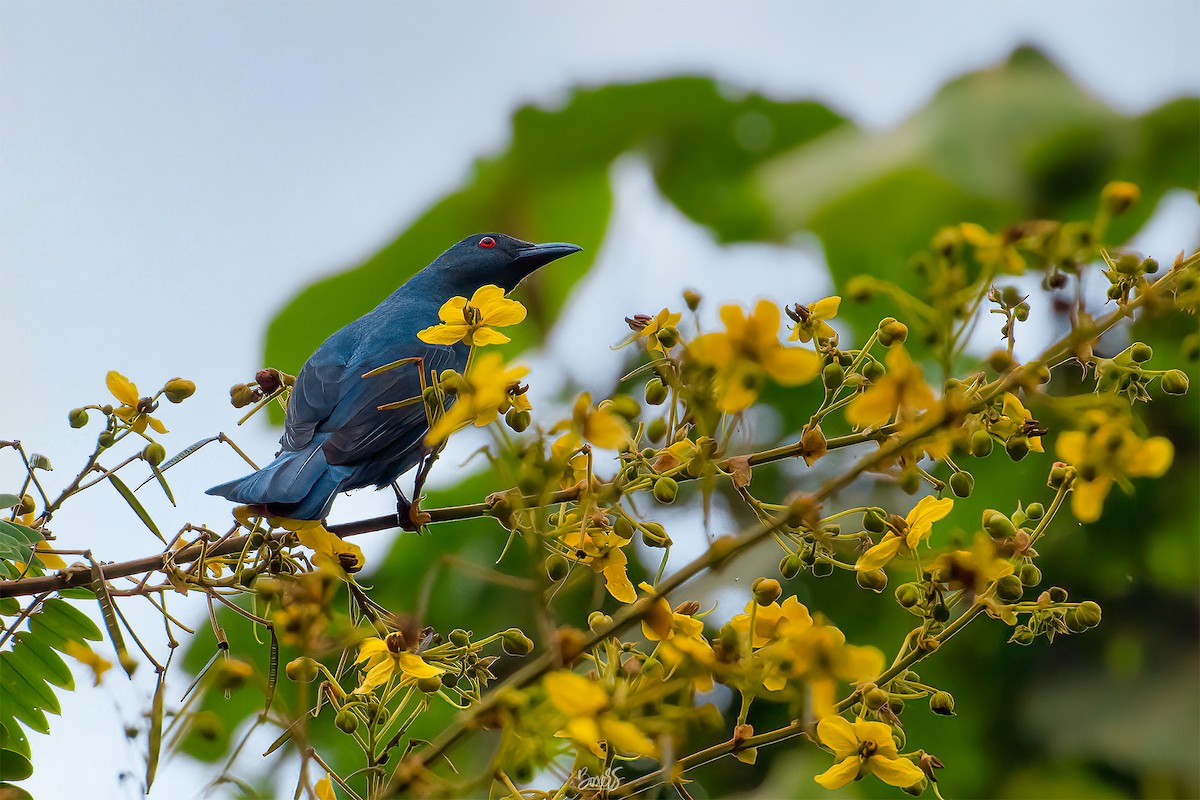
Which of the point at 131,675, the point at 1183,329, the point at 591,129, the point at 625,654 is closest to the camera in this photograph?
the point at 131,675

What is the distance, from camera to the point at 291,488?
1606 millimetres

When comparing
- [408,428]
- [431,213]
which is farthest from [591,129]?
[408,428]

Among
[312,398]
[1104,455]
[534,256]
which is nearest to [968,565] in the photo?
[1104,455]

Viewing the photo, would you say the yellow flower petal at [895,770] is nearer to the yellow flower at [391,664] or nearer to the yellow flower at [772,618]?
the yellow flower at [772,618]

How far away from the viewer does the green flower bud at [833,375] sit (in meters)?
1.32

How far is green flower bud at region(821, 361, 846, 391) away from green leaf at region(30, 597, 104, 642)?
101 cm

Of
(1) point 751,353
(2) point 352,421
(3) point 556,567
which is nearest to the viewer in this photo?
(1) point 751,353

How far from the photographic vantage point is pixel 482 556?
446 cm

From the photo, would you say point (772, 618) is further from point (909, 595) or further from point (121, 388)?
point (121, 388)

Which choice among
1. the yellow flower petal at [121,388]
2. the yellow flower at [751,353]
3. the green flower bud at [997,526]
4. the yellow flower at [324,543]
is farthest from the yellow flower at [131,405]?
the green flower bud at [997,526]

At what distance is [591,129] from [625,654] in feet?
14.1

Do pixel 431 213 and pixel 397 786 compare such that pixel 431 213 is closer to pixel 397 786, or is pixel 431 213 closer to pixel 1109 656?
pixel 1109 656

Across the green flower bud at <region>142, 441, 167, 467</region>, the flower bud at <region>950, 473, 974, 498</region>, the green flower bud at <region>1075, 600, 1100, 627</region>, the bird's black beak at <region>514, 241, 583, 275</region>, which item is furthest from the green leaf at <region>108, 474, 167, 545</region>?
the bird's black beak at <region>514, 241, 583, 275</region>

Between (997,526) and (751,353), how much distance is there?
399 mm
